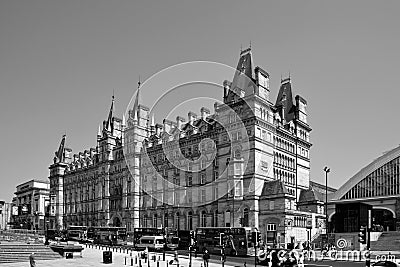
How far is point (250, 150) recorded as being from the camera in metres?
83.1

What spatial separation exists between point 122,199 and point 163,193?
49.6 ft

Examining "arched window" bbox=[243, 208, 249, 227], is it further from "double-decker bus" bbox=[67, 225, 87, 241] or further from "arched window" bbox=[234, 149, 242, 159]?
"double-decker bus" bbox=[67, 225, 87, 241]

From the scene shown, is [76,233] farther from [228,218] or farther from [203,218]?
[228,218]

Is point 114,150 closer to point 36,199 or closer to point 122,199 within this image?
point 122,199

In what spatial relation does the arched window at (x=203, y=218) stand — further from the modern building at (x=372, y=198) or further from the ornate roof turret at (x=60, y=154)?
the ornate roof turret at (x=60, y=154)

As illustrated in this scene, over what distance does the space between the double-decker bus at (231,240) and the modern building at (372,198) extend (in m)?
21.1

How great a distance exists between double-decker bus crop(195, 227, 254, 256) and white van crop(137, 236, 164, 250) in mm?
9713

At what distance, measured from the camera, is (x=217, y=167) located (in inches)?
3526

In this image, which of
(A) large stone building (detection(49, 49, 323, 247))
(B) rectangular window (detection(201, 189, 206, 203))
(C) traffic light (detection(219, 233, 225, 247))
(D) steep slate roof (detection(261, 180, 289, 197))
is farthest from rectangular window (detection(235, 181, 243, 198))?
(C) traffic light (detection(219, 233, 225, 247))

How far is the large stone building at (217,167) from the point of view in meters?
82.9

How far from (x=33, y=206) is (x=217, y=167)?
116752mm

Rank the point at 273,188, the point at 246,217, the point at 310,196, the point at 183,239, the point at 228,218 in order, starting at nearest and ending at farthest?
the point at 273,188, the point at 246,217, the point at 228,218, the point at 183,239, the point at 310,196

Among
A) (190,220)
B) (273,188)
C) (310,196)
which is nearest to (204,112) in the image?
(190,220)

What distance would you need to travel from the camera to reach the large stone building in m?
82.9
